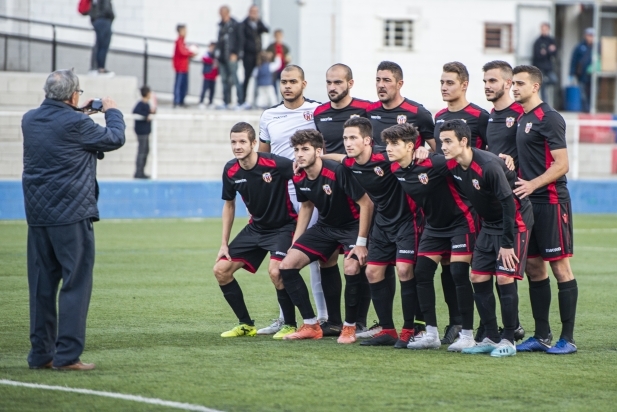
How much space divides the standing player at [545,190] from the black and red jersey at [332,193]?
146 centimetres

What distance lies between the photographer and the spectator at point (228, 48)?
24250mm

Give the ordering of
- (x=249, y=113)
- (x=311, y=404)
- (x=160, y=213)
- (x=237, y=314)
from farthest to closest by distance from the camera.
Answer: (x=249, y=113) → (x=160, y=213) → (x=237, y=314) → (x=311, y=404)

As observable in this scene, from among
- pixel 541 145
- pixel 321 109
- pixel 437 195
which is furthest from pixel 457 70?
pixel 321 109

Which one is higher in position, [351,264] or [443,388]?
[351,264]

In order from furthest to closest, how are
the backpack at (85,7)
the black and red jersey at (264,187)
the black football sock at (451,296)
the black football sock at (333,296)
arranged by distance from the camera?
the backpack at (85,7)
the black football sock at (333,296)
the black and red jersey at (264,187)
the black football sock at (451,296)

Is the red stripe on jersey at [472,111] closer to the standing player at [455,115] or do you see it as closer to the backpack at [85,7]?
the standing player at [455,115]

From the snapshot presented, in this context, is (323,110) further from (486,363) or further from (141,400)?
(141,400)

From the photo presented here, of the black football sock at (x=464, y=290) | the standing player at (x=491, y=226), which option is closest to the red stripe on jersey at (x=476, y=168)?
the standing player at (x=491, y=226)

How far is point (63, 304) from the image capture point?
7441mm

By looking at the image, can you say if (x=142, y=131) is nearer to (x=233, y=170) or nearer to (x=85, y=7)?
(x=85, y=7)

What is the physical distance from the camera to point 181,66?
81.7 ft

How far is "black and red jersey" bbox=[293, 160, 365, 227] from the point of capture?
9.10m

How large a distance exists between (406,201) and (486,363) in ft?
5.26

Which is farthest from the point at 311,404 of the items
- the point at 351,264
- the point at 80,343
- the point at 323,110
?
the point at 323,110
